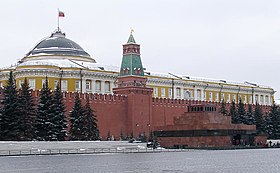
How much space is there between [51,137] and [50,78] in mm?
17269

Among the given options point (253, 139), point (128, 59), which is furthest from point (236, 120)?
point (128, 59)

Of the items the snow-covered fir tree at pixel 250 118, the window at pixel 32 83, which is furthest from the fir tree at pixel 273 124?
the window at pixel 32 83

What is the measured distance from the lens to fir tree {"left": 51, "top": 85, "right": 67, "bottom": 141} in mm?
43281

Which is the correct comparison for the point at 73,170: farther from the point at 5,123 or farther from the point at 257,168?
the point at 5,123

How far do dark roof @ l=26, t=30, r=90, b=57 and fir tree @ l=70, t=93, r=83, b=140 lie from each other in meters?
18.6

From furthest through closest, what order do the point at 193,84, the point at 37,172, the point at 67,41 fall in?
the point at 193,84
the point at 67,41
the point at 37,172

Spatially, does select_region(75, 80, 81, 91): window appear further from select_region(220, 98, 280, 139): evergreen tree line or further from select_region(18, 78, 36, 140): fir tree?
select_region(18, 78, 36, 140): fir tree

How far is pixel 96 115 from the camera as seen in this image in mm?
51156

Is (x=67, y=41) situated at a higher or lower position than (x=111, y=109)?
higher

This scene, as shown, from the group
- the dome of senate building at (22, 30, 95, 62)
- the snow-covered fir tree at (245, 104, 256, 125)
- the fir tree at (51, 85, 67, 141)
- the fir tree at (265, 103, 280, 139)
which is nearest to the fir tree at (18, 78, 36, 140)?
the fir tree at (51, 85, 67, 141)

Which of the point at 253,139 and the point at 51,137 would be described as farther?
the point at 253,139

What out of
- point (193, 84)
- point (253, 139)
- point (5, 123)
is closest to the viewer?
point (5, 123)

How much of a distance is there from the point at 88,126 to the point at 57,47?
21.2 m

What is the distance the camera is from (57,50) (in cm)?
6425
